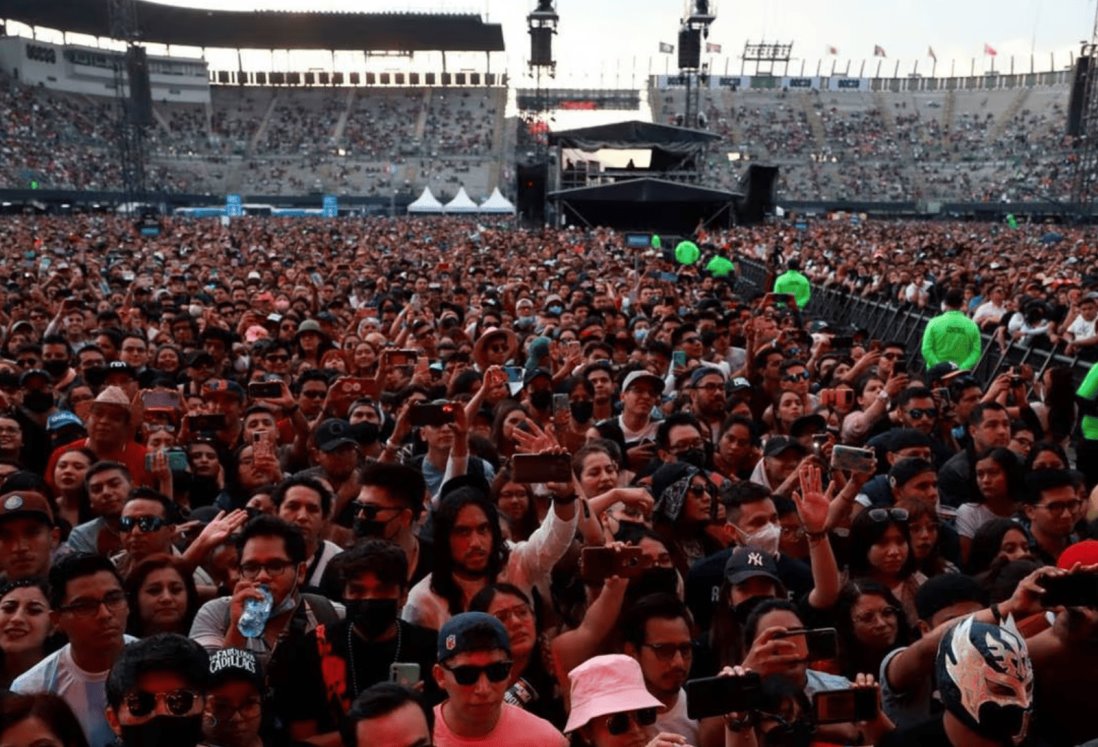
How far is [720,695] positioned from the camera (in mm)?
2441

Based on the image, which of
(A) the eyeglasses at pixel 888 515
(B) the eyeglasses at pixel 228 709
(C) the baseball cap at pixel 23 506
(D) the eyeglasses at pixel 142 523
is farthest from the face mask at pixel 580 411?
(B) the eyeglasses at pixel 228 709

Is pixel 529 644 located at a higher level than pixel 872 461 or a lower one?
lower

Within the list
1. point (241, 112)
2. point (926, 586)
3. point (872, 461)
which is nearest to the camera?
point (926, 586)

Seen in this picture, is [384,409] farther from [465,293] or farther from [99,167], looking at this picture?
[99,167]

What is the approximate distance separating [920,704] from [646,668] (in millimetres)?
923

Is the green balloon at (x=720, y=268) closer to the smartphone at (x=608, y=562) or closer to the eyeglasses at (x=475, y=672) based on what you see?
the smartphone at (x=608, y=562)

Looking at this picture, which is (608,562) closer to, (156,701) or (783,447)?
(156,701)

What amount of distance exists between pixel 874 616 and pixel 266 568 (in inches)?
86.4

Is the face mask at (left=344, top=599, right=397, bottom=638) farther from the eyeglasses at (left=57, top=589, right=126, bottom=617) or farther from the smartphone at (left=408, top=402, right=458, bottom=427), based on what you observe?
the smartphone at (left=408, top=402, right=458, bottom=427)

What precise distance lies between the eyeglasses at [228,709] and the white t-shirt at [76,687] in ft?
1.60

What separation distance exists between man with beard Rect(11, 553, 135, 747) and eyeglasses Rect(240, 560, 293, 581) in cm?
41

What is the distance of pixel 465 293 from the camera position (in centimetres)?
1441

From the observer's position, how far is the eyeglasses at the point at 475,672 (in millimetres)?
2883

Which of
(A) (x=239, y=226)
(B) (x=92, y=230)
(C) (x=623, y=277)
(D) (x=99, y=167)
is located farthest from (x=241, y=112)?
(C) (x=623, y=277)
